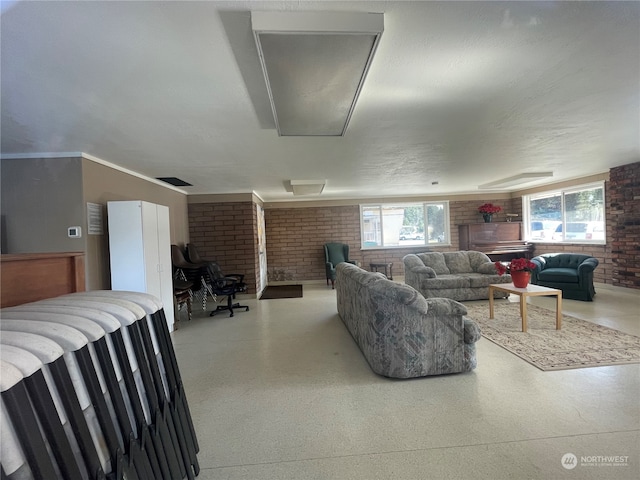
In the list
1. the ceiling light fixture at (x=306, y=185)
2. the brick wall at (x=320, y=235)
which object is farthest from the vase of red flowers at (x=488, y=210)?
the ceiling light fixture at (x=306, y=185)

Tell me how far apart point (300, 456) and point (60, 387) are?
132 centimetres

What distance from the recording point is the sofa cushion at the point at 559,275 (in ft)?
16.4

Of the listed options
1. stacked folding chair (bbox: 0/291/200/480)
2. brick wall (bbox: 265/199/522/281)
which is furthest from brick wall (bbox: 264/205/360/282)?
stacked folding chair (bbox: 0/291/200/480)

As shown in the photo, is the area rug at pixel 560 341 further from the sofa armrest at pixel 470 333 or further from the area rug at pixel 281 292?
the area rug at pixel 281 292

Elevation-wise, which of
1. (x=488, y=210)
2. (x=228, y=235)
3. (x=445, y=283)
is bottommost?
(x=445, y=283)

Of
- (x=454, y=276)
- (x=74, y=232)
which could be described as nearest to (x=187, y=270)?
(x=74, y=232)

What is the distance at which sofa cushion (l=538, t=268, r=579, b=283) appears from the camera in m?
4.99

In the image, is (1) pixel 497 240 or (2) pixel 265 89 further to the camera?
(1) pixel 497 240

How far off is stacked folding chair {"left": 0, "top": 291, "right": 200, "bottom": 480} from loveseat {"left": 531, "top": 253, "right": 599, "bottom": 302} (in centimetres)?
590

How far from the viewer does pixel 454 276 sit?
5.41 metres

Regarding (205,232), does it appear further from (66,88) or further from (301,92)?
(301,92)

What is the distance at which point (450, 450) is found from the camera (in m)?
1.74

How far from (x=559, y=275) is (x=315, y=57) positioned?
18.5ft

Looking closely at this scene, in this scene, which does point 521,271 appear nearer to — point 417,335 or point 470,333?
point 470,333
